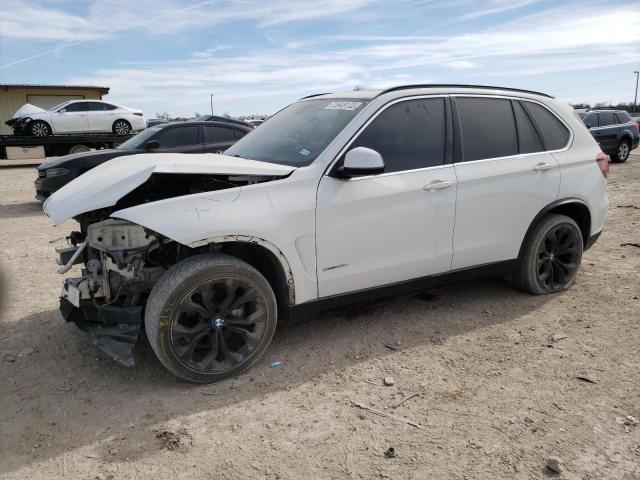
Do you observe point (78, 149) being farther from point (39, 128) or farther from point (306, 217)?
point (306, 217)

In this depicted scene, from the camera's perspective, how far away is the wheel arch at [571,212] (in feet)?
14.5

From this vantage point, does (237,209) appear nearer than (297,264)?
Yes

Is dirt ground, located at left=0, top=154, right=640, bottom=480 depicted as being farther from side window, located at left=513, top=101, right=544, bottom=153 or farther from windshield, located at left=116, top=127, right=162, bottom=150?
windshield, located at left=116, top=127, right=162, bottom=150

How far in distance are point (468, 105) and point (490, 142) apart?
348mm

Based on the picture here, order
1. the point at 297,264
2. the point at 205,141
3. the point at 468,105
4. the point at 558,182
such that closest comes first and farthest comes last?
the point at 297,264
the point at 468,105
the point at 558,182
the point at 205,141

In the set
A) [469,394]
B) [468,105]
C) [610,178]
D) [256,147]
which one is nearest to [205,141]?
[256,147]

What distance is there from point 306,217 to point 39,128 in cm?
1751

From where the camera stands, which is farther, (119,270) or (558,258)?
(558,258)

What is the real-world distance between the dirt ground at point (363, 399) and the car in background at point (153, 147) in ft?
15.6

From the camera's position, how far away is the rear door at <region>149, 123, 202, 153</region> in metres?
9.48

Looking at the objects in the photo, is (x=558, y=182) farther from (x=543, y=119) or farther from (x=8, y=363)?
(x=8, y=363)

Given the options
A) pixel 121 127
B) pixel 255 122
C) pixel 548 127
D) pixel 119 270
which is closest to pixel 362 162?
pixel 119 270

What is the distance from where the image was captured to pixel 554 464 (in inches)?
98.3

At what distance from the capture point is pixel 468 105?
4.13m
